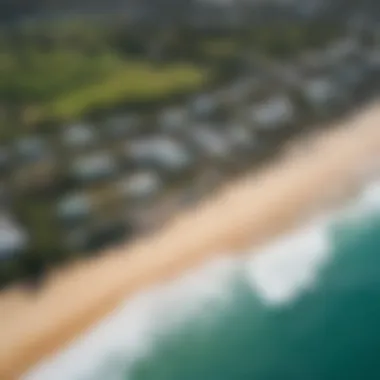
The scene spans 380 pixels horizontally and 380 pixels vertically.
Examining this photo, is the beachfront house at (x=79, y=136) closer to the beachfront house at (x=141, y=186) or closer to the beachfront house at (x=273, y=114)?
the beachfront house at (x=141, y=186)

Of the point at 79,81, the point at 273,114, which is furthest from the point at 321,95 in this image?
the point at 79,81

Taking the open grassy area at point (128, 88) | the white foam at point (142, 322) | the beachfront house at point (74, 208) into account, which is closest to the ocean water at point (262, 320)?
the white foam at point (142, 322)

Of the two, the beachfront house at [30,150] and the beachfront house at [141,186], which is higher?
the beachfront house at [30,150]

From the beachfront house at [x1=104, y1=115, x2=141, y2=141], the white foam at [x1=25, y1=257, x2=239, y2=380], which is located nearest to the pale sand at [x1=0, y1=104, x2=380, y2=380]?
the white foam at [x1=25, y1=257, x2=239, y2=380]

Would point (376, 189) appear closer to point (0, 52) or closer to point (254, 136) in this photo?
point (254, 136)

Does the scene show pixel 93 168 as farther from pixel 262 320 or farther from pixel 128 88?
pixel 262 320

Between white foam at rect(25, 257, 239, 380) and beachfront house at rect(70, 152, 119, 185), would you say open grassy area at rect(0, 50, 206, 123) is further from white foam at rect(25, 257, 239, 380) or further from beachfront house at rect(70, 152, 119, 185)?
white foam at rect(25, 257, 239, 380)
